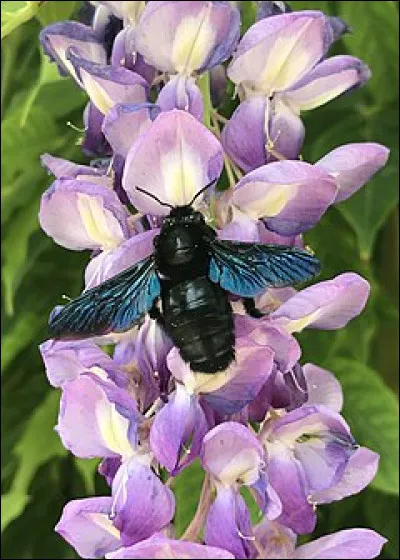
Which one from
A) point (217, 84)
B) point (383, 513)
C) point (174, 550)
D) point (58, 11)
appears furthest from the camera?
point (383, 513)

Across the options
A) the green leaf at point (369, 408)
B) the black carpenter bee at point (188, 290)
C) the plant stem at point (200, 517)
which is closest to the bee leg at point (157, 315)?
the black carpenter bee at point (188, 290)

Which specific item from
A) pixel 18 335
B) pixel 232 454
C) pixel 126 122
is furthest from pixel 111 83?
pixel 18 335

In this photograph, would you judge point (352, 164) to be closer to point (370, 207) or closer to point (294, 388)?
point (294, 388)

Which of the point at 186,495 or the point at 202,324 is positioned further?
the point at 186,495

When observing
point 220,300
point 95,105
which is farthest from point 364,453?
point 95,105

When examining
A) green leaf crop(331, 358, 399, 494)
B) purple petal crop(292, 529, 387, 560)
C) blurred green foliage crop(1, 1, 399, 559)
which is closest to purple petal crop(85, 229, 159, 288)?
purple petal crop(292, 529, 387, 560)

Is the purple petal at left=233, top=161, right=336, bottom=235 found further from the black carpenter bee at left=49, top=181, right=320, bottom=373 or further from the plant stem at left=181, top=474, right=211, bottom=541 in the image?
the plant stem at left=181, top=474, right=211, bottom=541
